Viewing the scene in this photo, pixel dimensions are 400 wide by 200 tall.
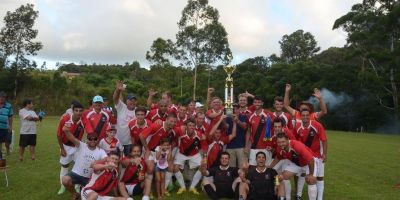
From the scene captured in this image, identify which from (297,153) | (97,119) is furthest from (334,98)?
(97,119)

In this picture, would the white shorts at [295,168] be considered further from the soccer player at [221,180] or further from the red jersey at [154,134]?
the red jersey at [154,134]

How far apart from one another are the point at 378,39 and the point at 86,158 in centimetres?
3080

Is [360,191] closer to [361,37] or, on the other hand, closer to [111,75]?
[361,37]

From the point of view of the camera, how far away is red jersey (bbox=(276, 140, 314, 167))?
7.47 metres

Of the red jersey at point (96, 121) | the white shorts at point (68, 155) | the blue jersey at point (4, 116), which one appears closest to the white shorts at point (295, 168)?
the red jersey at point (96, 121)

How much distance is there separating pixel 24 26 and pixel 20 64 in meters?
4.28

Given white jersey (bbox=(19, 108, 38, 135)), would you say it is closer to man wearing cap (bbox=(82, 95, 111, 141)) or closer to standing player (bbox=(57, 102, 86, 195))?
standing player (bbox=(57, 102, 86, 195))

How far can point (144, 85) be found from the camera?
52812mm

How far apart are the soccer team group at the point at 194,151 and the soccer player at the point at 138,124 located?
0.8 inches

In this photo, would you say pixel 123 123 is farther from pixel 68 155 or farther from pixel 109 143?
pixel 68 155

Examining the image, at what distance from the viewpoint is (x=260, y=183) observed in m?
7.89

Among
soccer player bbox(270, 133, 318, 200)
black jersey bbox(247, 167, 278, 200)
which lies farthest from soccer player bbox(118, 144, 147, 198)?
soccer player bbox(270, 133, 318, 200)

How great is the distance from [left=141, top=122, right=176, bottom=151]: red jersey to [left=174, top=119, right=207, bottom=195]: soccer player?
1.21 feet

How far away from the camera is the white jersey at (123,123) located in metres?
9.14
